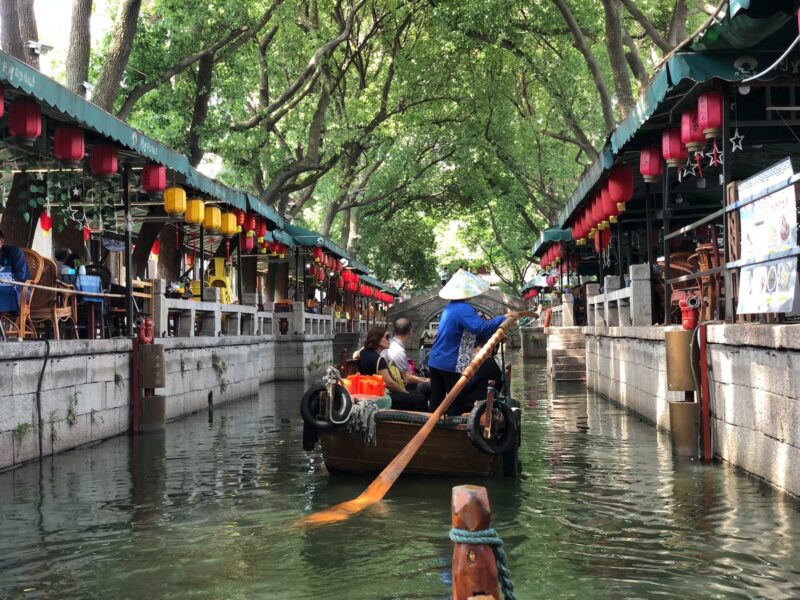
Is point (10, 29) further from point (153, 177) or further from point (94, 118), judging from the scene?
point (94, 118)

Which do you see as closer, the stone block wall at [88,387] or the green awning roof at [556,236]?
the stone block wall at [88,387]

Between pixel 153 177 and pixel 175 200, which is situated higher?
pixel 153 177

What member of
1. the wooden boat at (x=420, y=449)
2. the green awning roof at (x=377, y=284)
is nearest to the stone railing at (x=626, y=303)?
the wooden boat at (x=420, y=449)

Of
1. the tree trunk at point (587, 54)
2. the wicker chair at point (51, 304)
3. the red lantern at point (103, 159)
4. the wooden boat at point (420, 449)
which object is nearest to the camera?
the wooden boat at point (420, 449)

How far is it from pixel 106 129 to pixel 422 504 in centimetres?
552

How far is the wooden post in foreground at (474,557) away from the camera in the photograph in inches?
122

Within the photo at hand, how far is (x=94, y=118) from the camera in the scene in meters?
9.50

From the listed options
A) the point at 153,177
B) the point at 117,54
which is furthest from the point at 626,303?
the point at 117,54

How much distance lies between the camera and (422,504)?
7.06 meters

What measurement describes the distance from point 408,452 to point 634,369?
6.60 meters

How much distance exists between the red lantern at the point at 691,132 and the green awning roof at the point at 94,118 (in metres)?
6.11

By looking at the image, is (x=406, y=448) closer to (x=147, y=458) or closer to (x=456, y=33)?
(x=147, y=458)

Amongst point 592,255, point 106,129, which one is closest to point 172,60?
point 106,129

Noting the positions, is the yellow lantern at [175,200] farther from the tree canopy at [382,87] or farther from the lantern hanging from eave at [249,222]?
the lantern hanging from eave at [249,222]
